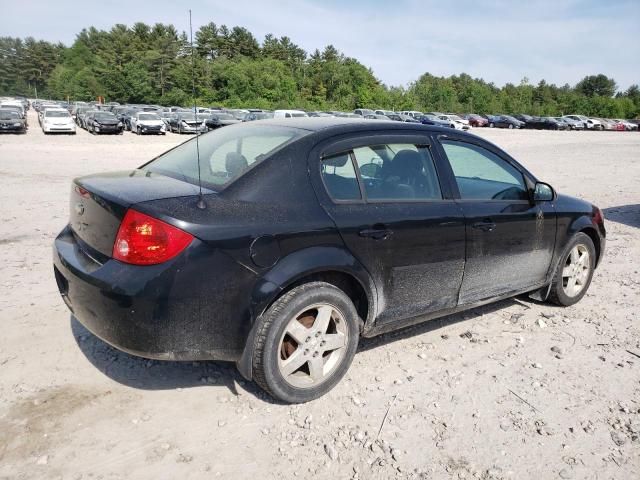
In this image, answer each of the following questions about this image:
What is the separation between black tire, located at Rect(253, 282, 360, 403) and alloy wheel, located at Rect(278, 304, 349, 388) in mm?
31

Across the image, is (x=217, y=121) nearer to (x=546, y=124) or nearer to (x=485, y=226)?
(x=485, y=226)

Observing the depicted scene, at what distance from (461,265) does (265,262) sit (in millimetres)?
1586

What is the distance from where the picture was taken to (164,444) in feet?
8.91

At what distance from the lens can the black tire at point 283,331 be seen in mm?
2863

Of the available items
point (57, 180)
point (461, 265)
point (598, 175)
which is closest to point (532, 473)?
point (461, 265)

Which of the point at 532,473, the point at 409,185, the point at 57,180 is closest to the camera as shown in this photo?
the point at 532,473

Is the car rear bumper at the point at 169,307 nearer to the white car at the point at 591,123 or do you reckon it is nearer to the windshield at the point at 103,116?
the windshield at the point at 103,116

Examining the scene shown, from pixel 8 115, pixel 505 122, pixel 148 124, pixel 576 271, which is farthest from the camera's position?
pixel 505 122

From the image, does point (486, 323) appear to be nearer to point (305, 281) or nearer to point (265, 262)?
point (305, 281)

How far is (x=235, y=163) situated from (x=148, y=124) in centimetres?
3137

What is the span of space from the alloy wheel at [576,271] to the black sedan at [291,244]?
79cm

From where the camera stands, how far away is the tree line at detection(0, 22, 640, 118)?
69375mm

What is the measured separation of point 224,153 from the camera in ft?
11.4

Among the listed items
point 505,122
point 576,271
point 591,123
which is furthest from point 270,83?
point 576,271
